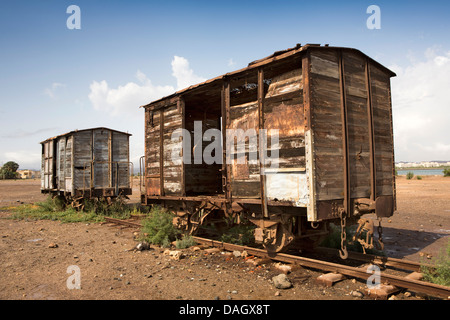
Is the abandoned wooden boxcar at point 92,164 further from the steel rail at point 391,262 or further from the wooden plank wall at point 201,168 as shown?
the steel rail at point 391,262

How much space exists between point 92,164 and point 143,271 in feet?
33.3

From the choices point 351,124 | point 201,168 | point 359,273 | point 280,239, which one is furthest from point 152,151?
point 359,273

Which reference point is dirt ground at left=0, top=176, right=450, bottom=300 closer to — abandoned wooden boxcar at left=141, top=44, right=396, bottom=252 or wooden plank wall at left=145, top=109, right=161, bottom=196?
abandoned wooden boxcar at left=141, top=44, right=396, bottom=252

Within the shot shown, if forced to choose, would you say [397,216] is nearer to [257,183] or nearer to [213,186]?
[213,186]

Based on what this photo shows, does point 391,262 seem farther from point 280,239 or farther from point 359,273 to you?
point 280,239

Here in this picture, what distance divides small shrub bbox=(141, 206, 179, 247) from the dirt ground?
17.5 inches

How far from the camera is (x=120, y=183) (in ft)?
50.2

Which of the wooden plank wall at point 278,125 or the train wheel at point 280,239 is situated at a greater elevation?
the wooden plank wall at point 278,125

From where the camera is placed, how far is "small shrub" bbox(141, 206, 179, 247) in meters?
8.23

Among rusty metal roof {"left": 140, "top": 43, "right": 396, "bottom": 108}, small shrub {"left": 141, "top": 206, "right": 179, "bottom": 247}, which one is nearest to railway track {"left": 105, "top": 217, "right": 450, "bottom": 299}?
small shrub {"left": 141, "top": 206, "right": 179, "bottom": 247}

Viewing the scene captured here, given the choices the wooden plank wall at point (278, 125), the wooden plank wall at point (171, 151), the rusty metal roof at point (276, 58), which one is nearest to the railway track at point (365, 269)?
the wooden plank wall at point (278, 125)

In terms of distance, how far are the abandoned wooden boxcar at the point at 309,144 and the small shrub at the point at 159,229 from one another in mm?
1520

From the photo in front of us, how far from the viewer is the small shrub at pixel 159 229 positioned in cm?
823
